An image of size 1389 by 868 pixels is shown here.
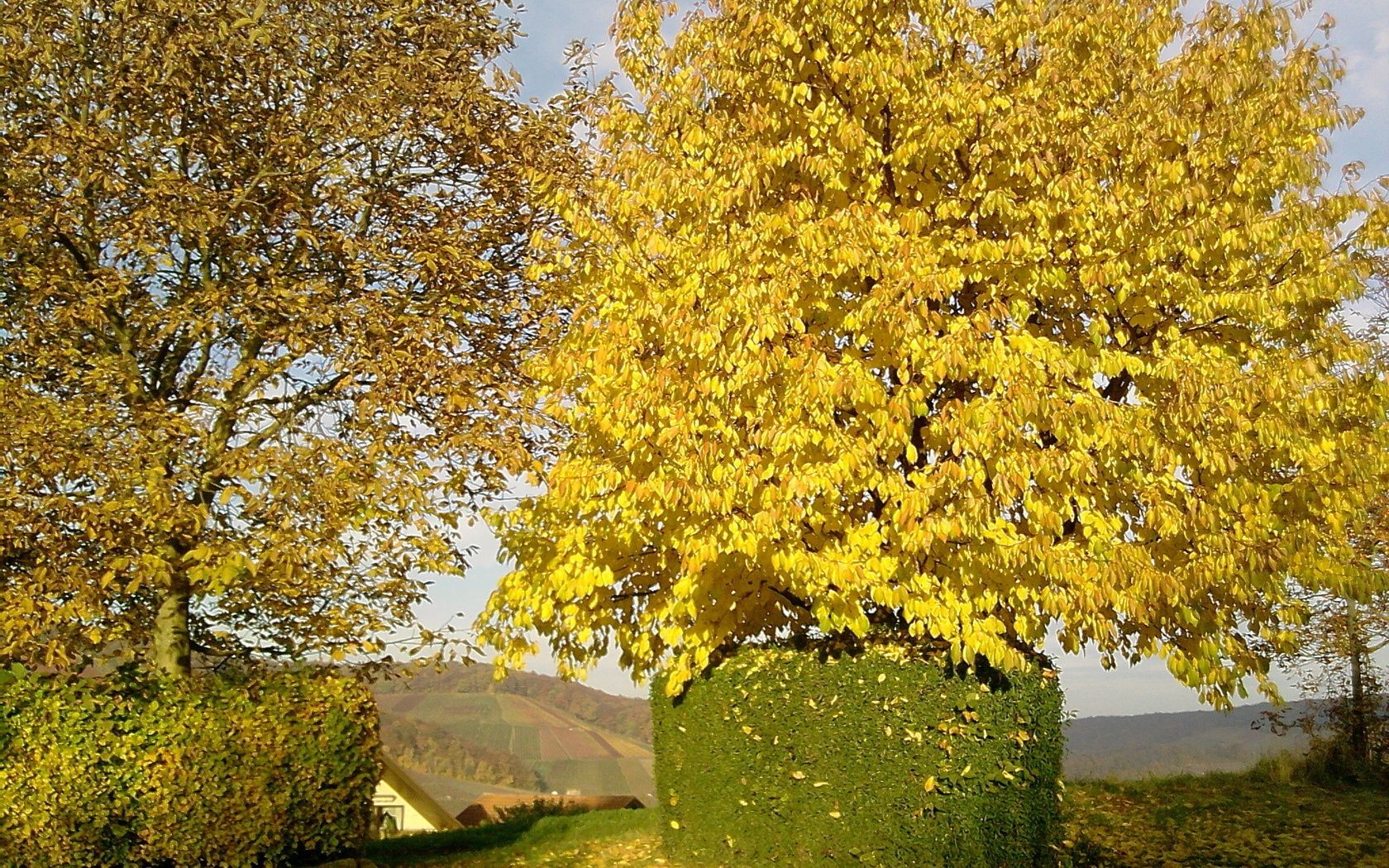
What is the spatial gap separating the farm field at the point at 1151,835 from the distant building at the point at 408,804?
11707 millimetres

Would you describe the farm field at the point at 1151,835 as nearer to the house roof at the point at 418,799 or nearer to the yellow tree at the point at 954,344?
the yellow tree at the point at 954,344

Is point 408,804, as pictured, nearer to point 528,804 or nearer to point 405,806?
point 405,806

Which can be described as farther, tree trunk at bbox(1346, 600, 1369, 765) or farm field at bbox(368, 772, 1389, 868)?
tree trunk at bbox(1346, 600, 1369, 765)

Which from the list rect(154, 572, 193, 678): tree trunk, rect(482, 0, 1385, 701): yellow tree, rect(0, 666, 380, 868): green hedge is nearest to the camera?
rect(482, 0, 1385, 701): yellow tree

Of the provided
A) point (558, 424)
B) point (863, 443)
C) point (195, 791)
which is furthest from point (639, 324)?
point (195, 791)

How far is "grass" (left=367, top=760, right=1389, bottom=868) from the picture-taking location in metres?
10.6

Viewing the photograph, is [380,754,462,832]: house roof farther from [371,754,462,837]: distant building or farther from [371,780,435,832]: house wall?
[371,780,435,832]: house wall

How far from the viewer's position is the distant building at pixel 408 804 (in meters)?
23.6

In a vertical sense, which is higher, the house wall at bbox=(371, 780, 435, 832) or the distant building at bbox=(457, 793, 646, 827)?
the distant building at bbox=(457, 793, 646, 827)

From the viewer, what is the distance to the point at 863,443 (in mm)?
7824

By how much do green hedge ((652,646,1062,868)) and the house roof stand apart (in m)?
16.1

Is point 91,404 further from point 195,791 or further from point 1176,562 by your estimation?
point 1176,562

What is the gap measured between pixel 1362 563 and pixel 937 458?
11.7 ft

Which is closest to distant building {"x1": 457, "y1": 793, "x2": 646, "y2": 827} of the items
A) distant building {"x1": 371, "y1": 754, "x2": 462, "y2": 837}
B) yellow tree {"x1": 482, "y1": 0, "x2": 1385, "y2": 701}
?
distant building {"x1": 371, "y1": 754, "x2": 462, "y2": 837}
